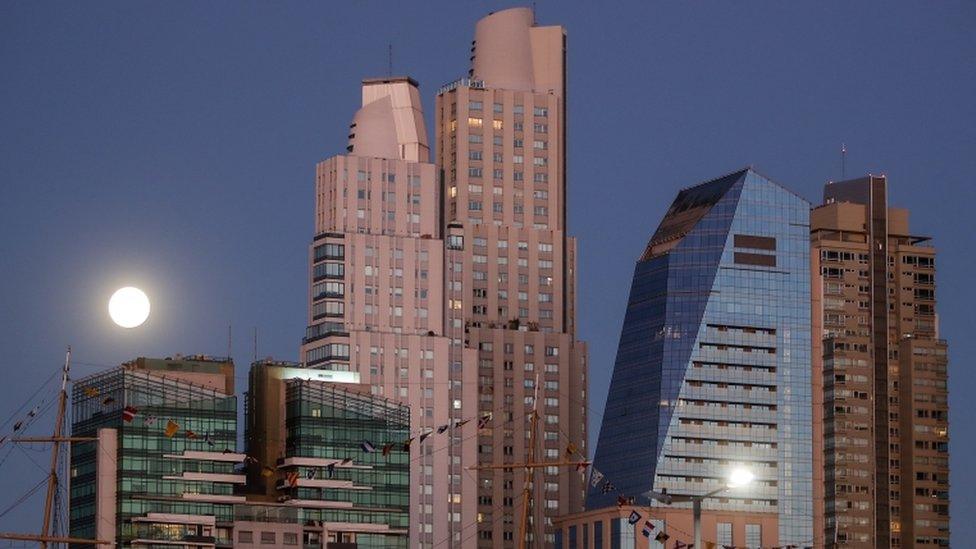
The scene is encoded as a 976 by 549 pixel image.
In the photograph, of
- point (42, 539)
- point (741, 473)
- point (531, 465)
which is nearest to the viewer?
point (741, 473)

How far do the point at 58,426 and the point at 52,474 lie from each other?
21.4 ft

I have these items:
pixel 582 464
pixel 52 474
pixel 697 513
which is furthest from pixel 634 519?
pixel 697 513

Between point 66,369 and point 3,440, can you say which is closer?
point 66,369

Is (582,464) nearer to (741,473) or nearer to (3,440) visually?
(3,440)

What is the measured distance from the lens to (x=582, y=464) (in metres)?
194

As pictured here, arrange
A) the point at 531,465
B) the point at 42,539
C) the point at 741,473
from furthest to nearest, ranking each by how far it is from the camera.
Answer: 1. the point at 531,465
2. the point at 42,539
3. the point at 741,473

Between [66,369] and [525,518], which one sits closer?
[66,369]

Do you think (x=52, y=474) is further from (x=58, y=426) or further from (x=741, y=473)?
(x=741, y=473)

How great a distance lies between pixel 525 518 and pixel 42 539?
132 feet

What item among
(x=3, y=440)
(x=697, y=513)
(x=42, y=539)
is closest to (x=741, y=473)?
(x=697, y=513)

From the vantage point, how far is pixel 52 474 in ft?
595

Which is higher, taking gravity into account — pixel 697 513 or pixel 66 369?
pixel 66 369

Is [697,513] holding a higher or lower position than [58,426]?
lower

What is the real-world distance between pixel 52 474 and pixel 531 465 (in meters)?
36.4
